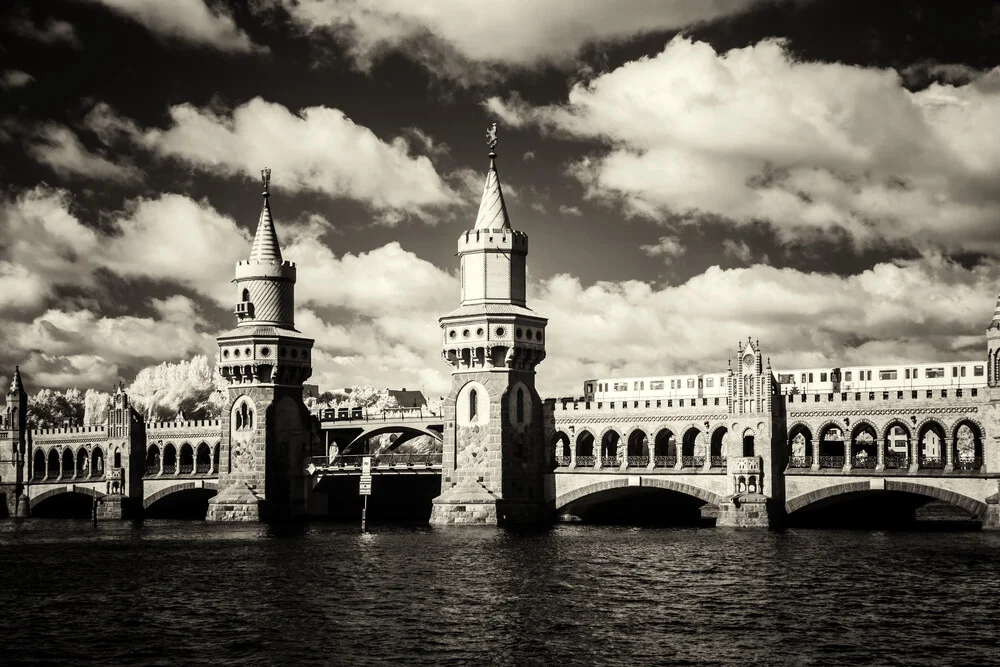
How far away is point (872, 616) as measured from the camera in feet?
174

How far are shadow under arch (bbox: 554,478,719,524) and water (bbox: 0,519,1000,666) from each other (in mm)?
8614

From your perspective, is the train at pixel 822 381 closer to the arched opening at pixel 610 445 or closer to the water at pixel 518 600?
the arched opening at pixel 610 445

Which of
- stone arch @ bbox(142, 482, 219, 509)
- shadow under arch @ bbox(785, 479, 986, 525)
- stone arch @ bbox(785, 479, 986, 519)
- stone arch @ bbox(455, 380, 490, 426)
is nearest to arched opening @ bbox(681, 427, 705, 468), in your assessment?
shadow under arch @ bbox(785, 479, 986, 525)

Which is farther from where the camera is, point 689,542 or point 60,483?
point 60,483

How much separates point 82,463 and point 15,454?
7.34 meters

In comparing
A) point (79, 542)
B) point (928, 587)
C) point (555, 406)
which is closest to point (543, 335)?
point (555, 406)

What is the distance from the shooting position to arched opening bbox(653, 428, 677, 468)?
102 meters

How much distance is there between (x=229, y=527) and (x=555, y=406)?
28167mm

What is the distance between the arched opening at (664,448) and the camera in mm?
101500

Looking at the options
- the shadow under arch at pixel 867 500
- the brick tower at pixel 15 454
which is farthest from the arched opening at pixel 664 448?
the brick tower at pixel 15 454

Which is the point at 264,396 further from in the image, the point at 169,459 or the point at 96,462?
the point at 96,462

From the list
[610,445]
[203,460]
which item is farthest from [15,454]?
[610,445]

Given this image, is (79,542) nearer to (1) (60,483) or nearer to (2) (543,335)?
(2) (543,335)

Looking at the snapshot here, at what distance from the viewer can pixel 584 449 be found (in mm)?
116500
